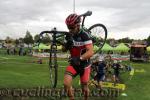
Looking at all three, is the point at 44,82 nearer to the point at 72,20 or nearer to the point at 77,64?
the point at 77,64

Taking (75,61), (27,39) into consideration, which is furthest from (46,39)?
(27,39)

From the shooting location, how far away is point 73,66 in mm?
9883

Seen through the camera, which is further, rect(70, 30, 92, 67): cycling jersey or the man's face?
rect(70, 30, 92, 67): cycling jersey

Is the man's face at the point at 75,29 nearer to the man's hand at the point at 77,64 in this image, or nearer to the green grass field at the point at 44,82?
the man's hand at the point at 77,64

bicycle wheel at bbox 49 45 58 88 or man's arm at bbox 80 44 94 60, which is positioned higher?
man's arm at bbox 80 44 94 60

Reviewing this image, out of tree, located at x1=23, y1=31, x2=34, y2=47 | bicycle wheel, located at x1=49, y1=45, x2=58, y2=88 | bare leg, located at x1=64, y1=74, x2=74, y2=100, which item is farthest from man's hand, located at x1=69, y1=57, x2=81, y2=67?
tree, located at x1=23, y1=31, x2=34, y2=47

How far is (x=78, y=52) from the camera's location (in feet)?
32.6

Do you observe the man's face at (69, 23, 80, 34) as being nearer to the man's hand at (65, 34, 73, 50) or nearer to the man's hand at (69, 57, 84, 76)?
the man's hand at (65, 34, 73, 50)

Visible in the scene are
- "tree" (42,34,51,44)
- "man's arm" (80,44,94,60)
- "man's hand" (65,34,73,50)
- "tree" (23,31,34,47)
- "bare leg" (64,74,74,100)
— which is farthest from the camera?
"tree" (23,31,34,47)

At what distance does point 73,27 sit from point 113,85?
11.4 metres

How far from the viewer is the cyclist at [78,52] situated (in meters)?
9.71

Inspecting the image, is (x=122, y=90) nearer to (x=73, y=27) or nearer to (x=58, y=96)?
(x=58, y=96)

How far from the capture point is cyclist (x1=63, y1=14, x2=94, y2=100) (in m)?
9.71

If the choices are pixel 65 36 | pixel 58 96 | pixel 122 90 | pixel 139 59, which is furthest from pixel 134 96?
pixel 139 59
